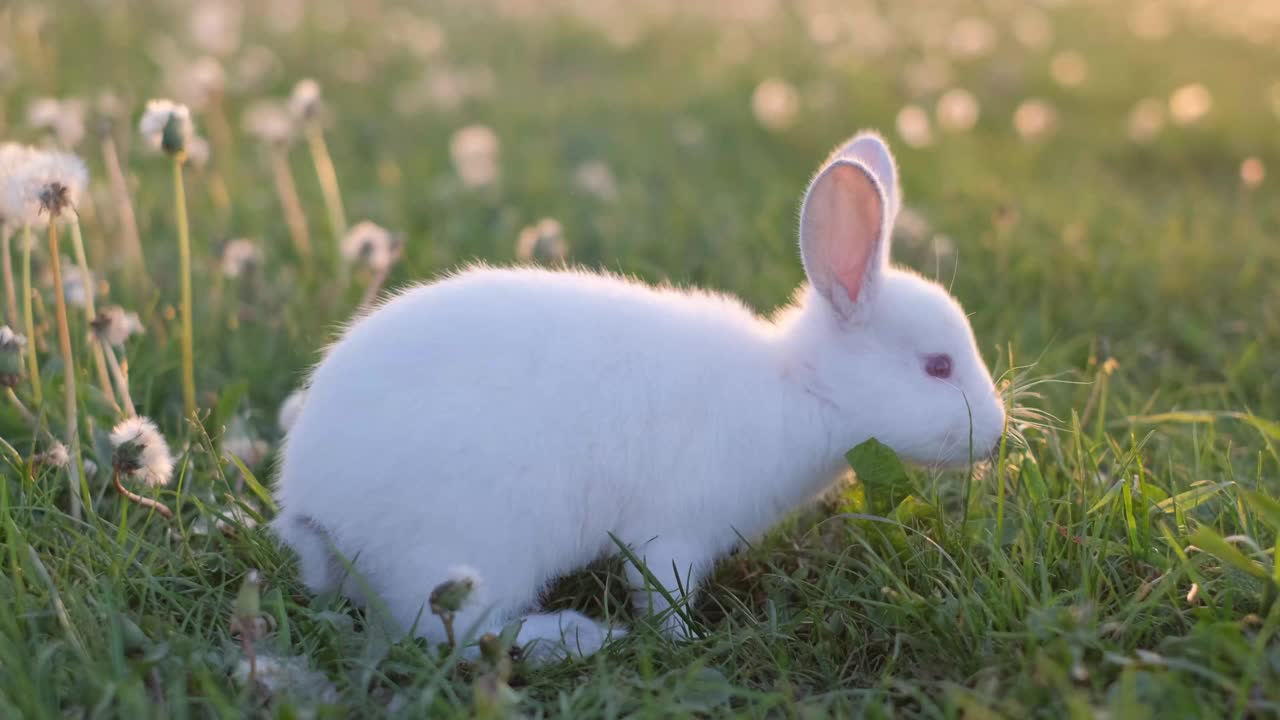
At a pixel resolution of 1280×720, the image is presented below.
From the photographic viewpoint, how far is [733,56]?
7707mm

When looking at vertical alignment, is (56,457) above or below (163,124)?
below

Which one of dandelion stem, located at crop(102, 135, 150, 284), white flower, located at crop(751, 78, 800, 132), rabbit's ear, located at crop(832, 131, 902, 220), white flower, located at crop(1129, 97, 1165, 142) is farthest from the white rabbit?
white flower, located at crop(1129, 97, 1165, 142)

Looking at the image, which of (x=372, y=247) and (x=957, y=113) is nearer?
(x=372, y=247)

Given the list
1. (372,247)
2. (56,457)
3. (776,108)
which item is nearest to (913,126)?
(776,108)

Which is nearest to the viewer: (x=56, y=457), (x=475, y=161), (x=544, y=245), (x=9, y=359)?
(x=9, y=359)

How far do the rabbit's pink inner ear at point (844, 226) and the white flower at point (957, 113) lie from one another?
3.26 m

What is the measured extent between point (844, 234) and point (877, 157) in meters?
0.41

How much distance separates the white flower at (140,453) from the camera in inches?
95.4

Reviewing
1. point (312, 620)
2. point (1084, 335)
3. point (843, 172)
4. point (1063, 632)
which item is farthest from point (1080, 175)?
point (312, 620)

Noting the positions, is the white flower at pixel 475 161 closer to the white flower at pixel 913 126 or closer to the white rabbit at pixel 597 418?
the white flower at pixel 913 126

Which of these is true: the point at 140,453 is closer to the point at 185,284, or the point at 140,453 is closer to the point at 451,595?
the point at 185,284

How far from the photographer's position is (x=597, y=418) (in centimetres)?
242

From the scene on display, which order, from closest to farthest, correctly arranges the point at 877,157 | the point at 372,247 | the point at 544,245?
the point at 877,157 < the point at 372,247 < the point at 544,245

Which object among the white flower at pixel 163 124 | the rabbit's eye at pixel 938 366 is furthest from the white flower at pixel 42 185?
the rabbit's eye at pixel 938 366
